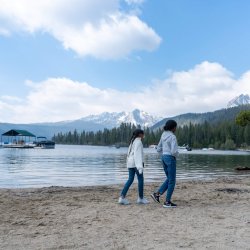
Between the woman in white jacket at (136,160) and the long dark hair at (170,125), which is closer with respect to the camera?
the woman in white jacket at (136,160)

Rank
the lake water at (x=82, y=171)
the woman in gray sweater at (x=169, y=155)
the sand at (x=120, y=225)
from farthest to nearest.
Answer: the lake water at (x=82, y=171)
the woman in gray sweater at (x=169, y=155)
the sand at (x=120, y=225)

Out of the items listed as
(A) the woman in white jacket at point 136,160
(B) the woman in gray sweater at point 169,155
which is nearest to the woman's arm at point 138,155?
(A) the woman in white jacket at point 136,160

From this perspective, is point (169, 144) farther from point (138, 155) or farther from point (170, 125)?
point (138, 155)

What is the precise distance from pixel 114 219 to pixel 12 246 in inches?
123

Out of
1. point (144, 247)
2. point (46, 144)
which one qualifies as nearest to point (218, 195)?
point (144, 247)

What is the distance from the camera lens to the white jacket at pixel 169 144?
11.6 m

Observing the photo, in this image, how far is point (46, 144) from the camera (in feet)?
477

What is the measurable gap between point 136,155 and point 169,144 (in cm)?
113

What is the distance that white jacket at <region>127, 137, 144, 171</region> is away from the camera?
11.7m

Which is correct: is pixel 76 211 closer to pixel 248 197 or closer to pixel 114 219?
pixel 114 219

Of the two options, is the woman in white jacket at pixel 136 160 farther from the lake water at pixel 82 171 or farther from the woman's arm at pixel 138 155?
the lake water at pixel 82 171

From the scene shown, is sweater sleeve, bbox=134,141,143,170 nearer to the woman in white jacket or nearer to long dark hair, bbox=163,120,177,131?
the woman in white jacket

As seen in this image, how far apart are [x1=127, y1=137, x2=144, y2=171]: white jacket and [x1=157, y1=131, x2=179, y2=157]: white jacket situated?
0.75m

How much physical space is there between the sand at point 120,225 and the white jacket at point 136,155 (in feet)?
4.32
